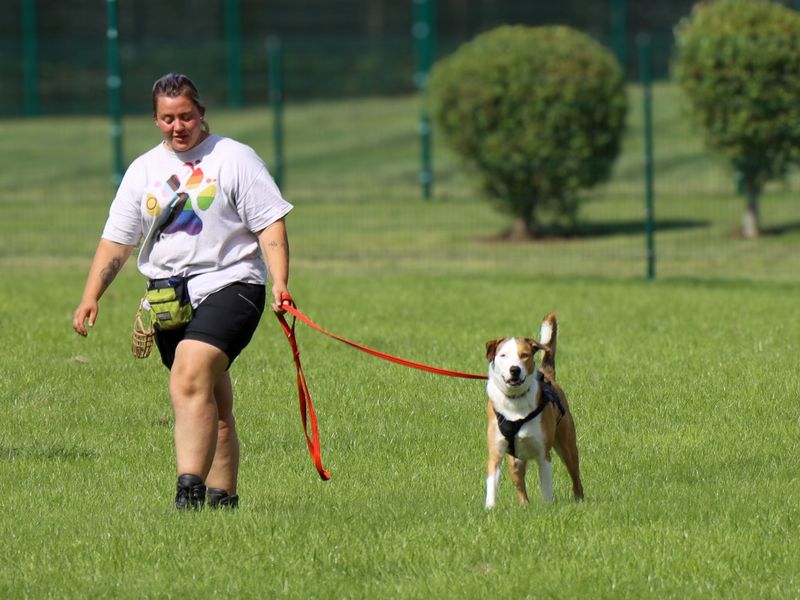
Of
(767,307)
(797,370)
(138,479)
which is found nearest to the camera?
(138,479)

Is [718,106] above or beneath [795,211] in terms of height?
above

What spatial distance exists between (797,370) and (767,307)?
357 centimetres

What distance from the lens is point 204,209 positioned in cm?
685

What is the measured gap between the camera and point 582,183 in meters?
20.6

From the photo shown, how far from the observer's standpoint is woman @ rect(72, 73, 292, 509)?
6.82 meters

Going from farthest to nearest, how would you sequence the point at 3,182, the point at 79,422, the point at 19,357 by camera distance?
the point at 3,182
the point at 19,357
the point at 79,422

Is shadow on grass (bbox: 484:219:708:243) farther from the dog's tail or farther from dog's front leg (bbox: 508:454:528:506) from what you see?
dog's front leg (bbox: 508:454:528:506)

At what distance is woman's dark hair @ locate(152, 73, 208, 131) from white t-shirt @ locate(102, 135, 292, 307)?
0.69ft

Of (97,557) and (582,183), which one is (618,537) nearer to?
(97,557)

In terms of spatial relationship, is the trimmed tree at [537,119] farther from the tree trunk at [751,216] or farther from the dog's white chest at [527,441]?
the dog's white chest at [527,441]

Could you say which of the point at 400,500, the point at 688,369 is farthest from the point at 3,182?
the point at 400,500

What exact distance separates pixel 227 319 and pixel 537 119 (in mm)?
14218

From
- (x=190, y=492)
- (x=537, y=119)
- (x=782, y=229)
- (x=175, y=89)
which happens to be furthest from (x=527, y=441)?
(x=782, y=229)

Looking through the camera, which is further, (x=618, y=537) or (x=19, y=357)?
(x=19, y=357)
